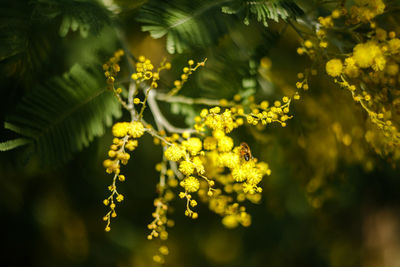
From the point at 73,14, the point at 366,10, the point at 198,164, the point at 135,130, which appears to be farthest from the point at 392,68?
the point at 73,14

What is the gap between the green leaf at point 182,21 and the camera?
1061mm

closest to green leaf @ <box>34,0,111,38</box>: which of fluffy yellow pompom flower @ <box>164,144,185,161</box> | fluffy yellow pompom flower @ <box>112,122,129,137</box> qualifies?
fluffy yellow pompom flower @ <box>112,122,129,137</box>

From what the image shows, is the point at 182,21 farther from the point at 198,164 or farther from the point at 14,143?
the point at 14,143

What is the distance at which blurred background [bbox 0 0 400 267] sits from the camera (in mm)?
1104

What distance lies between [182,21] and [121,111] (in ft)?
1.43

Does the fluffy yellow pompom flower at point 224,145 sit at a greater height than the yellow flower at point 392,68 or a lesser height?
lesser

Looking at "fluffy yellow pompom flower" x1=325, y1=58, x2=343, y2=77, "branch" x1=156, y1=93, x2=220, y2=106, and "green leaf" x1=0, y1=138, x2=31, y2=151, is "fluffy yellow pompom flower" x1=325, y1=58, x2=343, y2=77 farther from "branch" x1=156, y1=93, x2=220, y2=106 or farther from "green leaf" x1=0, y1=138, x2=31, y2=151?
"green leaf" x1=0, y1=138, x2=31, y2=151

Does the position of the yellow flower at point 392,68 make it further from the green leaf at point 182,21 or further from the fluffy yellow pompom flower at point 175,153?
the fluffy yellow pompom flower at point 175,153

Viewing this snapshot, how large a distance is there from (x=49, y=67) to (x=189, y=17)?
0.87 metres

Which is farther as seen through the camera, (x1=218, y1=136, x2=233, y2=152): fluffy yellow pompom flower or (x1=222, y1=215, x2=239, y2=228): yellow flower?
(x1=222, y1=215, x2=239, y2=228): yellow flower

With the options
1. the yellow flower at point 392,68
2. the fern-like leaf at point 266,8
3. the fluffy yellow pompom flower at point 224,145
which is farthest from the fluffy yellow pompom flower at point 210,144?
the yellow flower at point 392,68

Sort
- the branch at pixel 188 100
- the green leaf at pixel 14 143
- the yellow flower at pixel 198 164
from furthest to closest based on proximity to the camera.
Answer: the branch at pixel 188 100, the green leaf at pixel 14 143, the yellow flower at pixel 198 164

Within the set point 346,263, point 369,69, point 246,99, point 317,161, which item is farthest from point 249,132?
point 346,263

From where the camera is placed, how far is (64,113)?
1137 mm
